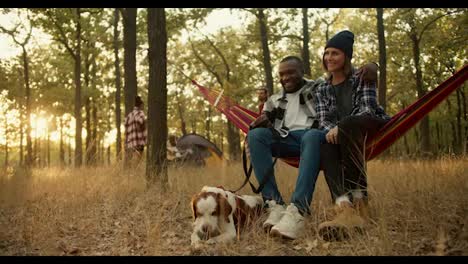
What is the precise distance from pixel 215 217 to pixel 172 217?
3.37 feet

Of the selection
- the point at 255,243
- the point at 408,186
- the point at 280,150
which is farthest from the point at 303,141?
the point at 408,186

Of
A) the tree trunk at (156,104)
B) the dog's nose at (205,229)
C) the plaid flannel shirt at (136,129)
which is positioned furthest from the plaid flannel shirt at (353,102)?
the plaid flannel shirt at (136,129)

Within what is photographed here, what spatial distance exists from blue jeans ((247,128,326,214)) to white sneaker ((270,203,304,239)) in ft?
0.25

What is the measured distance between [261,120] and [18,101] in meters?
15.8

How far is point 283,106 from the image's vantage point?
302 cm

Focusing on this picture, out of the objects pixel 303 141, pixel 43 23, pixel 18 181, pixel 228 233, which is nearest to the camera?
pixel 228 233

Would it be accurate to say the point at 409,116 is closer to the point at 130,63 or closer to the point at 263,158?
the point at 263,158

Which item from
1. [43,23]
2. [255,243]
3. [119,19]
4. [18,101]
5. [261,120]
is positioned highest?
[119,19]

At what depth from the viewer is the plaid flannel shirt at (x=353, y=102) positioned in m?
2.58

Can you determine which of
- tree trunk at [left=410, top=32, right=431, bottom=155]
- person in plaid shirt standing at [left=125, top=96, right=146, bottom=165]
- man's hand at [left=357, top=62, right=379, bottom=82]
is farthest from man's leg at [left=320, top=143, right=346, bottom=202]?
tree trunk at [left=410, top=32, right=431, bottom=155]

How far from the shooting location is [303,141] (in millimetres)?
2541

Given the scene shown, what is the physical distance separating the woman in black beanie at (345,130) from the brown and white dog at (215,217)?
55 cm

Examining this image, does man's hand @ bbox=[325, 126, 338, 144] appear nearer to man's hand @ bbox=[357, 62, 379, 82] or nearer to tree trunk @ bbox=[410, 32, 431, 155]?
man's hand @ bbox=[357, 62, 379, 82]
